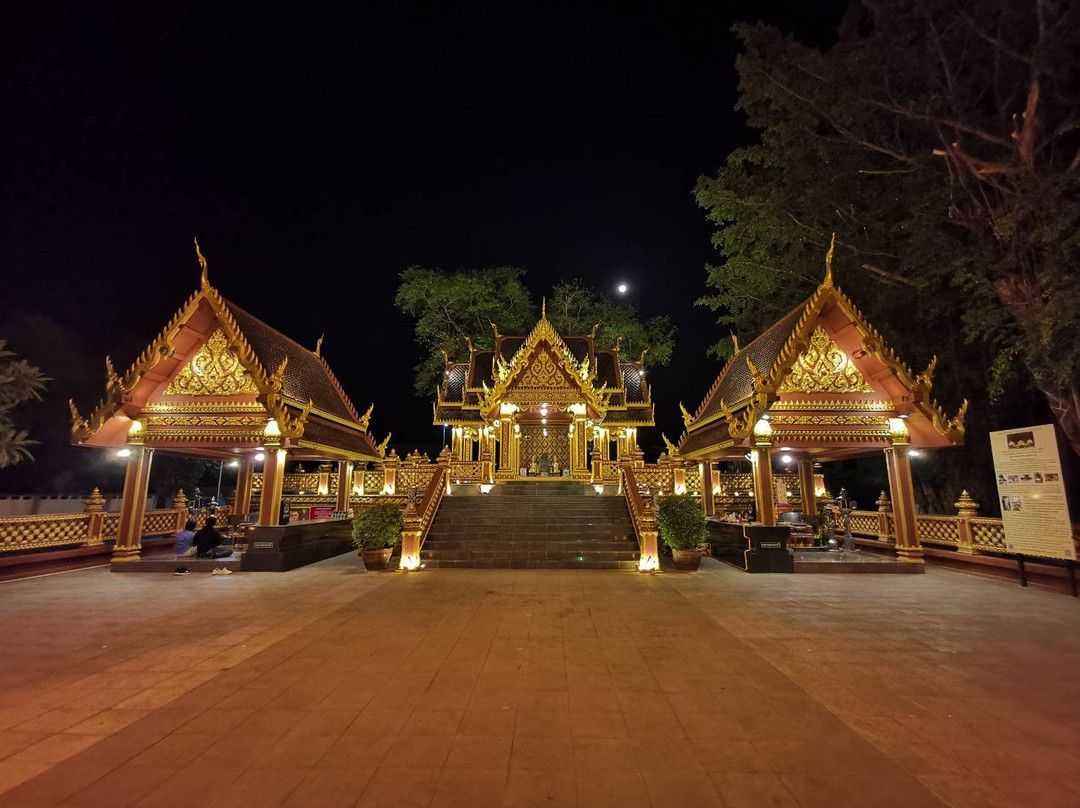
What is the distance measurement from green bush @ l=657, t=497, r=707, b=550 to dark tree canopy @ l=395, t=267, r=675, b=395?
71.6 feet

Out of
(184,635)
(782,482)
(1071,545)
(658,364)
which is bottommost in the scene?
(184,635)

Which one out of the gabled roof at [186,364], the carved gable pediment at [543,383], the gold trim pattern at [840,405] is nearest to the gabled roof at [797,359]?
the gold trim pattern at [840,405]

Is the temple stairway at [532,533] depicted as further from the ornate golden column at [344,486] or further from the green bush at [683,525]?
Answer: the ornate golden column at [344,486]

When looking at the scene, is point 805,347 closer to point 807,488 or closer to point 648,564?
point 807,488

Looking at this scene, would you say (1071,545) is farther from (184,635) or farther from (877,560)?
(184,635)

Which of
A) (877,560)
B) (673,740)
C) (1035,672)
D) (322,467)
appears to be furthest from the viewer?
(322,467)

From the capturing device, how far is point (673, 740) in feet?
10.5

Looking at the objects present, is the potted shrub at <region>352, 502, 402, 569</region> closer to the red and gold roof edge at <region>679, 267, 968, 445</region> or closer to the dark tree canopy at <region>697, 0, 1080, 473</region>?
the red and gold roof edge at <region>679, 267, 968, 445</region>

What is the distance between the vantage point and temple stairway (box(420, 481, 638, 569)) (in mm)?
10977

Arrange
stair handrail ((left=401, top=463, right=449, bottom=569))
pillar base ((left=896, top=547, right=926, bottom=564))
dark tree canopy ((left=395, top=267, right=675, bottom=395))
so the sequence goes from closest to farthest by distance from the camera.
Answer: stair handrail ((left=401, top=463, right=449, bottom=569)) < pillar base ((left=896, top=547, right=926, bottom=564)) < dark tree canopy ((left=395, top=267, right=675, bottom=395))

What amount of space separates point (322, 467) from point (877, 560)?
17.9 m

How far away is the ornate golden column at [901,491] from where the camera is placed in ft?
36.6

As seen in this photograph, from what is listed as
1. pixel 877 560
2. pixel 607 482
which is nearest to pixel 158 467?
pixel 607 482

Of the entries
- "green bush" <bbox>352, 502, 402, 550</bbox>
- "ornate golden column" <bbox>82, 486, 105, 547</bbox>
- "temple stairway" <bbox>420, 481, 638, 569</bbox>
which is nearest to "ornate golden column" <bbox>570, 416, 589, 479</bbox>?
"temple stairway" <bbox>420, 481, 638, 569</bbox>
